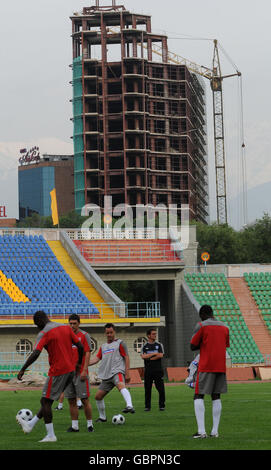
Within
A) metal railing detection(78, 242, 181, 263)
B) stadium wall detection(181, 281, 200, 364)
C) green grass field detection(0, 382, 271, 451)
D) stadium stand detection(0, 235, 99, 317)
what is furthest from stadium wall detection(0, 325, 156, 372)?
green grass field detection(0, 382, 271, 451)

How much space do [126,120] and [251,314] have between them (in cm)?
7446

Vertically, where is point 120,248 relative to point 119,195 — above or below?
below

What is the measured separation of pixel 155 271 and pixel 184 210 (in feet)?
238

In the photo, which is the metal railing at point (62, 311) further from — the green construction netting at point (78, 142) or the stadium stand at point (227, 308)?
the green construction netting at point (78, 142)

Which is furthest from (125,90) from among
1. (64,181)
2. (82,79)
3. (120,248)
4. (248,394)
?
(248,394)

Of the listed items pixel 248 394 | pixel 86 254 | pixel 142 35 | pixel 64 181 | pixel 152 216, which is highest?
pixel 142 35

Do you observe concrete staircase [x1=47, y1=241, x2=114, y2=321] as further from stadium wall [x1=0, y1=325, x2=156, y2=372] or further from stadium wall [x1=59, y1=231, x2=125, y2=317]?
stadium wall [x1=0, y1=325, x2=156, y2=372]

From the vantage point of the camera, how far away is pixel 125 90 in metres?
126

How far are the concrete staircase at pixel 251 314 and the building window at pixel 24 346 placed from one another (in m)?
13.1

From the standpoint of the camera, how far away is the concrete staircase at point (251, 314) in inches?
2034

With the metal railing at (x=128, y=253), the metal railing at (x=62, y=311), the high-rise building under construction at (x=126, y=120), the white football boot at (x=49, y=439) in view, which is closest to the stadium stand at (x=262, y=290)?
the metal railing at (x=128, y=253)

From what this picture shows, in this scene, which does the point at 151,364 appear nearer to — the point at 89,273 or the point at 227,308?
the point at 89,273

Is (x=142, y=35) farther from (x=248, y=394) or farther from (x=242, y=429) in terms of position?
(x=242, y=429)

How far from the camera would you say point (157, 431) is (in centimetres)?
1504
